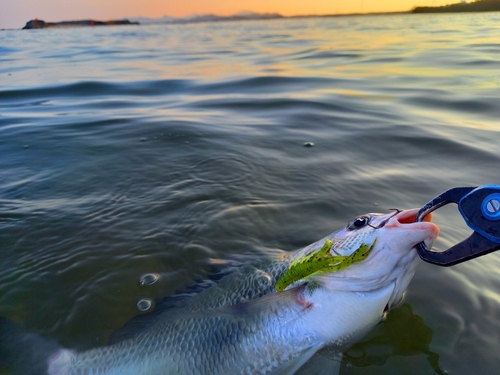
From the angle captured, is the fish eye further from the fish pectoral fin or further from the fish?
the fish pectoral fin

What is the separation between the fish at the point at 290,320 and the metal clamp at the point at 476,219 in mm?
131

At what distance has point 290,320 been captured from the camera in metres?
2.38

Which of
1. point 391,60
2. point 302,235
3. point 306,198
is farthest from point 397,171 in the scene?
point 391,60

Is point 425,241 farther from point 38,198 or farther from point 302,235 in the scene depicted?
point 38,198

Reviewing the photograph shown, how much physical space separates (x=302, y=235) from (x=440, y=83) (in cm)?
821

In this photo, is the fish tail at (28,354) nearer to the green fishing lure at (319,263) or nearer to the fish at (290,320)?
the fish at (290,320)

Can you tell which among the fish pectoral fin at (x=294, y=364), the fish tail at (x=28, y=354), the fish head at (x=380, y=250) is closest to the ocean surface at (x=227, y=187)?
the fish tail at (x=28, y=354)

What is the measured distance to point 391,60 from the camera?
46.4 ft

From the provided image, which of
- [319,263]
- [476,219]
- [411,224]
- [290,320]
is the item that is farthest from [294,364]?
[476,219]

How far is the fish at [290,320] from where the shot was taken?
2.26m

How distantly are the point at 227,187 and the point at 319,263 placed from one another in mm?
2448

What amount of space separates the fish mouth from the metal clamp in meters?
0.09

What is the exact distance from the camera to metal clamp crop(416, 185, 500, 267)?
193 centimetres

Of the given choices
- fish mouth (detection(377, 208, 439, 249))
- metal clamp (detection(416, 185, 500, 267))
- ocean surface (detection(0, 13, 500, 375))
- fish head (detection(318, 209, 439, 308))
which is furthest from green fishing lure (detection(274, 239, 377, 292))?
ocean surface (detection(0, 13, 500, 375))
